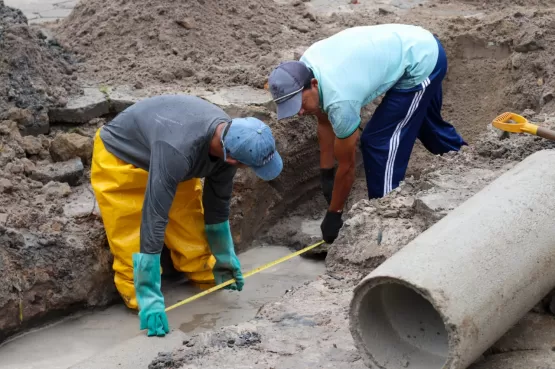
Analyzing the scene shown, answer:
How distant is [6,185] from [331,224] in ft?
6.87

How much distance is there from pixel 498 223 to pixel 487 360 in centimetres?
58

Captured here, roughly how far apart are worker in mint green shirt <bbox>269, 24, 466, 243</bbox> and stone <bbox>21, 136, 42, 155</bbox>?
1.76m

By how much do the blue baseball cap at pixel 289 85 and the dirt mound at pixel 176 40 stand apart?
1588 millimetres

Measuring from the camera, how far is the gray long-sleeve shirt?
4.00 metres

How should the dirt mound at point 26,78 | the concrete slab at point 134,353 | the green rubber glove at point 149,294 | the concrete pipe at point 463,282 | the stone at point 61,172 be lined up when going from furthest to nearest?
the dirt mound at point 26,78 < the stone at point 61,172 < the green rubber glove at point 149,294 < the concrete slab at point 134,353 < the concrete pipe at point 463,282

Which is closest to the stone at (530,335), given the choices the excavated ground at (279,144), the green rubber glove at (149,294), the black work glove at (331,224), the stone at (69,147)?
the excavated ground at (279,144)

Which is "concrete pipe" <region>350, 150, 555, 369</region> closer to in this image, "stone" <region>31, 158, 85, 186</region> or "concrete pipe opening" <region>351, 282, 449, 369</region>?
"concrete pipe opening" <region>351, 282, 449, 369</region>

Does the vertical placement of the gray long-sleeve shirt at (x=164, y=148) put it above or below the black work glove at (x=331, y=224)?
above

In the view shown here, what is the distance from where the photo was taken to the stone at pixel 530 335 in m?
3.21

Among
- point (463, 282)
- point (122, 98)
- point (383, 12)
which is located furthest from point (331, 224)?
point (383, 12)

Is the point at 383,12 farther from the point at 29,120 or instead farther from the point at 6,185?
the point at 6,185

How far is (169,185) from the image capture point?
4008 millimetres

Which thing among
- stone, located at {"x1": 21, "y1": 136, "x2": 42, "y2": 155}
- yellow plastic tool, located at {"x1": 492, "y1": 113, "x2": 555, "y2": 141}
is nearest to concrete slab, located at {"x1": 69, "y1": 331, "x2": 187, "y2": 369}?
stone, located at {"x1": 21, "y1": 136, "x2": 42, "y2": 155}

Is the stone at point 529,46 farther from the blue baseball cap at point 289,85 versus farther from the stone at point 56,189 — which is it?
the stone at point 56,189
